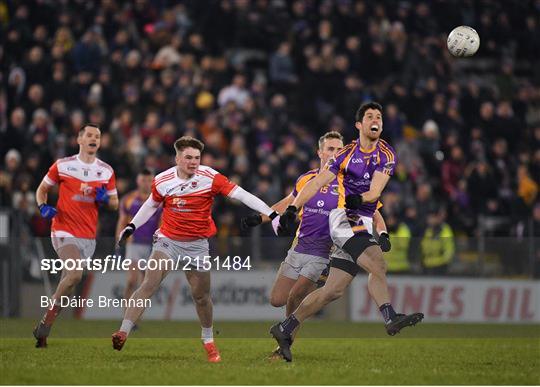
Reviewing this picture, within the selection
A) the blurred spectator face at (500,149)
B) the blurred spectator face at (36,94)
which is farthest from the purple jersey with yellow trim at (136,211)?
the blurred spectator face at (500,149)

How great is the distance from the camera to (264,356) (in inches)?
512

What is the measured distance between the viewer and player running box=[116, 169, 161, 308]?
1753 cm

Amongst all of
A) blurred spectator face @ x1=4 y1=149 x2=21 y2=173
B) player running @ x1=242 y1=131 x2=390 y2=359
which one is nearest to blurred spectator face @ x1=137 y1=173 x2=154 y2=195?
blurred spectator face @ x1=4 y1=149 x2=21 y2=173

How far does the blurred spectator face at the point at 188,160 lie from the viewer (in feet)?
40.5

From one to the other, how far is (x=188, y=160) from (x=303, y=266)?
1910 millimetres

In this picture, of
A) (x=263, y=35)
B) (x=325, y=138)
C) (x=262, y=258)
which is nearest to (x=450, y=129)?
(x=263, y=35)

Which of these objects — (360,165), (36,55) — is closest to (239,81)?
(36,55)

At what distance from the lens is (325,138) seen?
1353 cm

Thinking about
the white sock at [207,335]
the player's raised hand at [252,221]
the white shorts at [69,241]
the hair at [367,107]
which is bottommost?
the white sock at [207,335]

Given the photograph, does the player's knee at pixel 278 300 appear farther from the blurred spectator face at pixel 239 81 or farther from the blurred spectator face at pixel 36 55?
the blurred spectator face at pixel 239 81

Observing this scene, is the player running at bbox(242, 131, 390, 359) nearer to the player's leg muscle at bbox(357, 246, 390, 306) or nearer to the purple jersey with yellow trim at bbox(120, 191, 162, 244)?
the player's leg muscle at bbox(357, 246, 390, 306)

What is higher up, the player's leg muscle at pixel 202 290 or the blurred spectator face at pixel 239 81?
the blurred spectator face at pixel 239 81

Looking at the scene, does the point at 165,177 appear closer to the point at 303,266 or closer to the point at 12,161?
the point at 303,266

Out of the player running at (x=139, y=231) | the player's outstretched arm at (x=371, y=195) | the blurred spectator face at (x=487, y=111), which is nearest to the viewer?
the player's outstretched arm at (x=371, y=195)
